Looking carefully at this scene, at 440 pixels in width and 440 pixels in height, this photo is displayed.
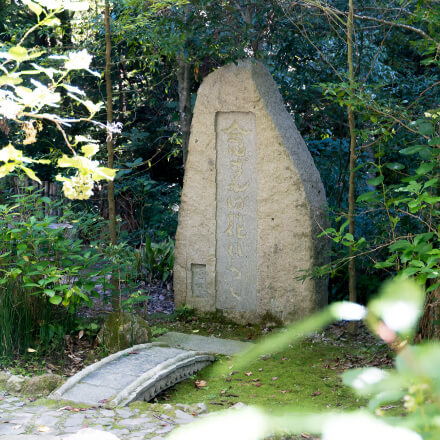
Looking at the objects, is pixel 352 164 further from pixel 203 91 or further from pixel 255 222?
pixel 203 91

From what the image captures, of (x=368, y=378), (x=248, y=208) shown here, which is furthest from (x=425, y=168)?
(x=368, y=378)

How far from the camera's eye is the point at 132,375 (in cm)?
376

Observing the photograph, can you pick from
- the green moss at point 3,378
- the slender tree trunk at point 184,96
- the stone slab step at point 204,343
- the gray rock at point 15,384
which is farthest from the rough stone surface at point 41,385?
the slender tree trunk at point 184,96

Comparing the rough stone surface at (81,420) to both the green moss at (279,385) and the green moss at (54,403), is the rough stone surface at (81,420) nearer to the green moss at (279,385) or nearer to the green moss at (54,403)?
the green moss at (54,403)

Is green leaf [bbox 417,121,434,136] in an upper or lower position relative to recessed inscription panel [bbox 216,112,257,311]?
upper

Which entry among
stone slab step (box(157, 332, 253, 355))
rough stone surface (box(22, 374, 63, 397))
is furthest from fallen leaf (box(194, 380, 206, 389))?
rough stone surface (box(22, 374, 63, 397))

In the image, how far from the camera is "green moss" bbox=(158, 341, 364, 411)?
3596 mm

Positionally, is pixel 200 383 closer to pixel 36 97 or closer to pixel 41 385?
pixel 41 385

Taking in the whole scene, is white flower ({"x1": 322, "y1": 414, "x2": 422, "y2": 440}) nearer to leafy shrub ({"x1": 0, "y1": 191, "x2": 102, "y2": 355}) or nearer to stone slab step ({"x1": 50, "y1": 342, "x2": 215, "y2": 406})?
stone slab step ({"x1": 50, "y1": 342, "x2": 215, "y2": 406})

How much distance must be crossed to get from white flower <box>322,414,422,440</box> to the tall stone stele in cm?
440

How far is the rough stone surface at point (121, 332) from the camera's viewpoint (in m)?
4.38

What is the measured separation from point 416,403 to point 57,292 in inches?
159

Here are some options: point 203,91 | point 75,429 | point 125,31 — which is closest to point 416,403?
point 75,429

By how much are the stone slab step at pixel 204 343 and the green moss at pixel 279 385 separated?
226 mm
